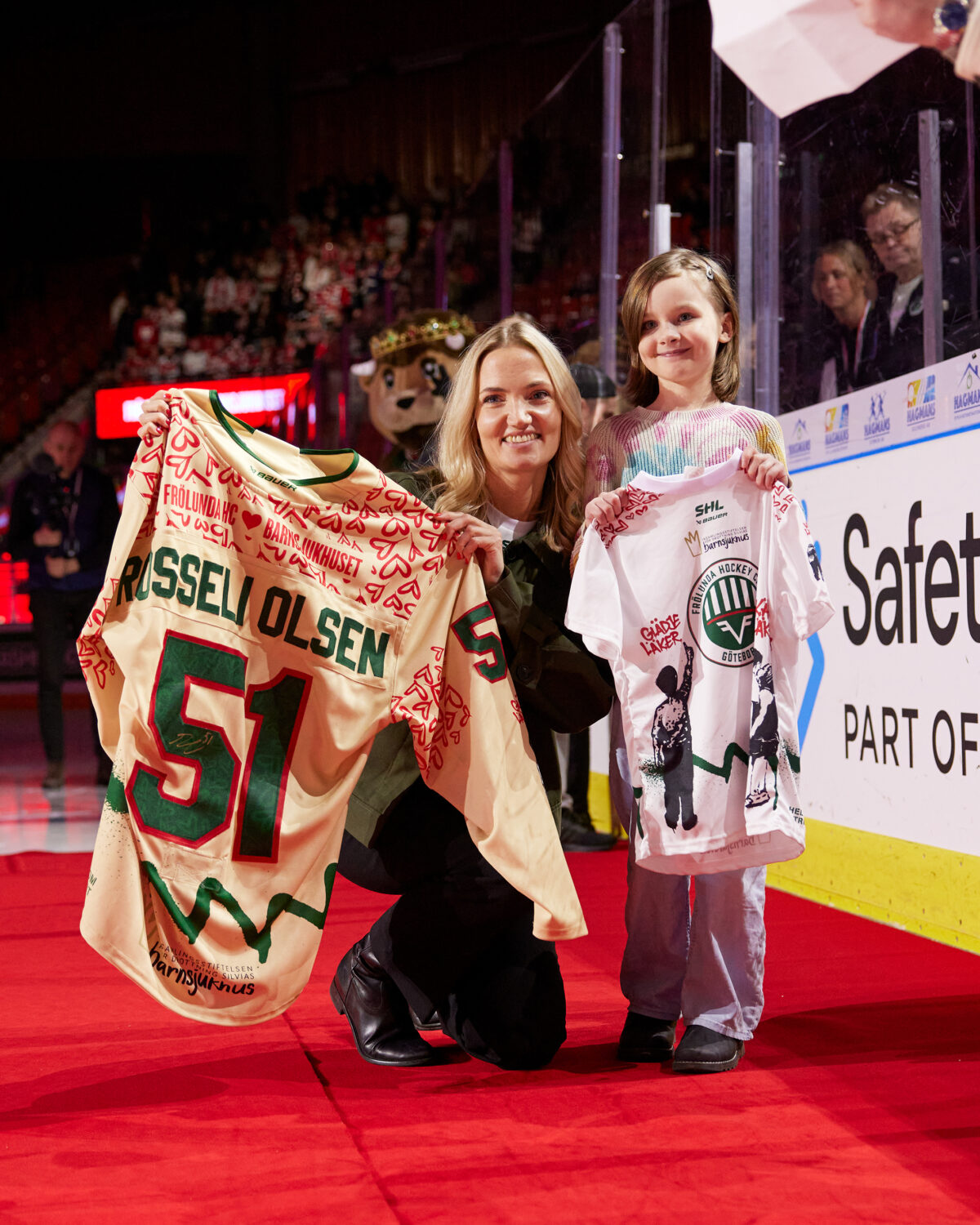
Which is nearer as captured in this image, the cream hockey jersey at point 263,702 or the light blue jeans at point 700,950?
the cream hockey jersey at point 263,702

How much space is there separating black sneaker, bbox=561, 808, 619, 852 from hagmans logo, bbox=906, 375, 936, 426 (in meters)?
2.09

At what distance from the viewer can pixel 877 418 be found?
11.9 feet

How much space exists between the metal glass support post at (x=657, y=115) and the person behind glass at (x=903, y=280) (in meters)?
1.49

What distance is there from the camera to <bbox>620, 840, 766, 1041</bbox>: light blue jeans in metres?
2.27

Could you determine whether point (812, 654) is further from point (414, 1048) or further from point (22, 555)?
point (22, 555)

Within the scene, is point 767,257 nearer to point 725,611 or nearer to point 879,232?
point 879,232

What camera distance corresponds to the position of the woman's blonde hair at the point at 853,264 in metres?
3.84

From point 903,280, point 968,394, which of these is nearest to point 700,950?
point 968,394

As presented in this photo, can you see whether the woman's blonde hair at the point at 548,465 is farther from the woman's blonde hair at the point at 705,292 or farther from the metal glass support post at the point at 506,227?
the metal glass support post at the point at 506,227

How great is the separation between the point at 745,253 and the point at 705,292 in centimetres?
225

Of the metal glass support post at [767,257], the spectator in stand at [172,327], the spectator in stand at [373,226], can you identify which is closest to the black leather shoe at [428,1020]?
the metal glass support post at [767,257]

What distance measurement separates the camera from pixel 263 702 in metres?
2.18

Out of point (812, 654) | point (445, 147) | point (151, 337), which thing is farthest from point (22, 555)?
point (445, 147)
